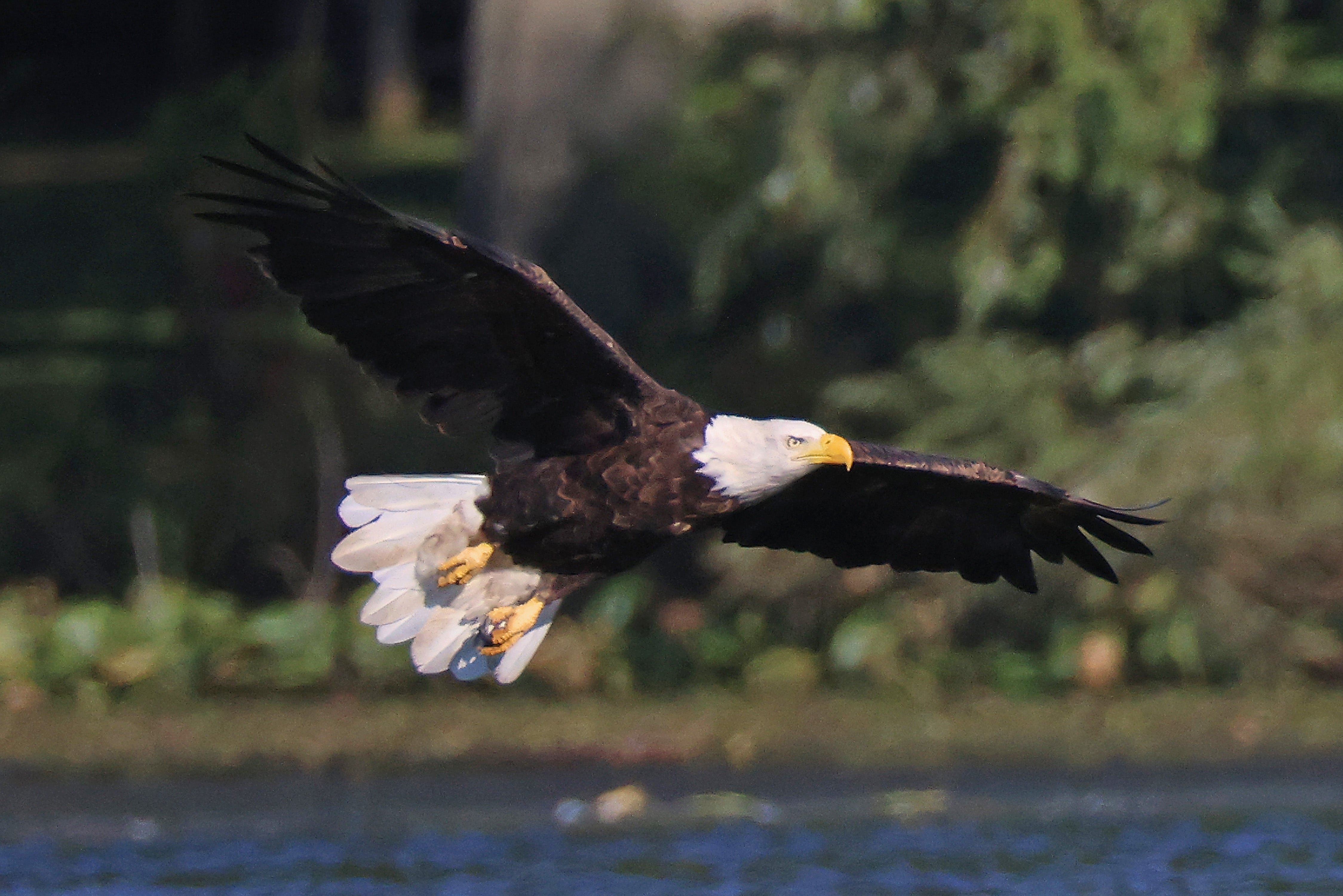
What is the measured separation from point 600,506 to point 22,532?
5.74 m

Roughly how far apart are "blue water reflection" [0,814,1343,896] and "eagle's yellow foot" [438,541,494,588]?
4.26ft

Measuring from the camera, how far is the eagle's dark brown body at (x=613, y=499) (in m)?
6.12

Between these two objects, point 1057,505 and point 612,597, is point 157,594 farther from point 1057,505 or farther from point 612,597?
point 1057,505

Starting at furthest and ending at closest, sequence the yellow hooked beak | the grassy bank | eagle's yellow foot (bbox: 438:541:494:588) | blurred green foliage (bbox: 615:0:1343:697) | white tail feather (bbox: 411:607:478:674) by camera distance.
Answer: blurred green foliage (bbox: 615:0:1343:697) → the grassy bank → white tail feather (bbox: 411:607:478:674) → eagle's yellow foot (bbox: 438:541:494:588) → the yellow hooked beak

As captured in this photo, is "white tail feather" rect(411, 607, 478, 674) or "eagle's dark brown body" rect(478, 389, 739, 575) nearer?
"eagle's dark brown body" rect(478, 389, 739, 575)

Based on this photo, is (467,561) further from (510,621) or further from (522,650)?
(522,650)

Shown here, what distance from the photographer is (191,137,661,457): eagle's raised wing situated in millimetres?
5852

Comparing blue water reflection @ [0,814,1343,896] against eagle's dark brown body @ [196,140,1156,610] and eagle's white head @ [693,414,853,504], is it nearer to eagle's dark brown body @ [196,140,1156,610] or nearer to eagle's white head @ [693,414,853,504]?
eagle's dark brown body @ [196,140,1156,610]

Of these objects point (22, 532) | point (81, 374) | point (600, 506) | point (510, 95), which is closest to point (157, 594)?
point (22, 532)

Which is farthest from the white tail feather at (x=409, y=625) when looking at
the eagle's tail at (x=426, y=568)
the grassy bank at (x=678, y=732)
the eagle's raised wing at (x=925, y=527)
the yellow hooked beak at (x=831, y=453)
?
the grassy bank at (x=678, y=732)

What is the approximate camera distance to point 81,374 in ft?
50.6

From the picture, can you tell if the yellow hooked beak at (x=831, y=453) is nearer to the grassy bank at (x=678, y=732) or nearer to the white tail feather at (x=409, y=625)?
the white tail feather at (x=409, y=625)

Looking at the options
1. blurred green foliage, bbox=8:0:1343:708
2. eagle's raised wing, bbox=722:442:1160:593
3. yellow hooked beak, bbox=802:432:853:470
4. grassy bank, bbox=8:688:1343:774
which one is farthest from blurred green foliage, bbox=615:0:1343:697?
yellow hooked beak, bbox=802:432:853:470

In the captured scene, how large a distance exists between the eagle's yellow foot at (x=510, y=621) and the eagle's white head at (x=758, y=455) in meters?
0.79
